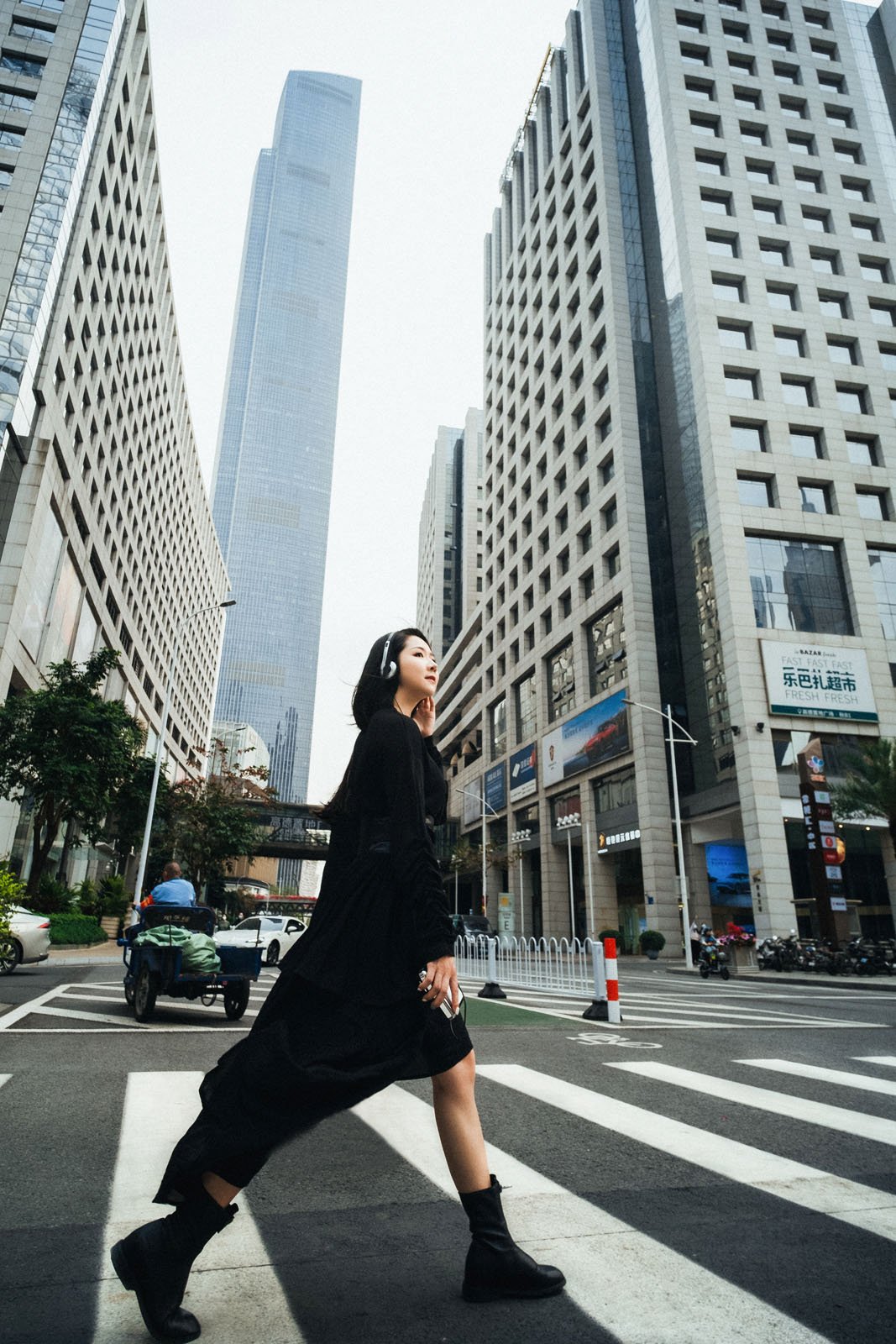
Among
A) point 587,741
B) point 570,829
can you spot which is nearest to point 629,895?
point 570,829

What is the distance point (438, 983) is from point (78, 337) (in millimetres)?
36166

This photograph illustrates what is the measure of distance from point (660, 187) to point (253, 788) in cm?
3695

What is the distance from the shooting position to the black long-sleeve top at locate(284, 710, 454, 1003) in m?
2.09

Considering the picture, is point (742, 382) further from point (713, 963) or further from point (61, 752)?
point (61, 752)

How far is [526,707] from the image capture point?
48.0m

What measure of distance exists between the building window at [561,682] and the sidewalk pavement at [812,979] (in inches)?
764

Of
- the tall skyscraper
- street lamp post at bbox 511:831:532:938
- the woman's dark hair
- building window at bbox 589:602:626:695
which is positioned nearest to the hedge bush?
the woman's dark hair

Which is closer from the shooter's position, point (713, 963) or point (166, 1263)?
point (166, 1263)

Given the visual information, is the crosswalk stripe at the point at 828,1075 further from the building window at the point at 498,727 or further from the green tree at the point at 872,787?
the building window at the point at 498,727

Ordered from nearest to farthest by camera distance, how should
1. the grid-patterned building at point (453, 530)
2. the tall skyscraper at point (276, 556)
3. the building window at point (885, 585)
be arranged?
1. the building window at point (885, 585)
2. the grid-patterned building at point (453, 530)
3. the tall skyscraper at point (276, 556)

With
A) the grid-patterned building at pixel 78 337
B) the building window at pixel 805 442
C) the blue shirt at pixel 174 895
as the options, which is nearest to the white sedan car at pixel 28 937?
the blue shirt at pixel 174 895

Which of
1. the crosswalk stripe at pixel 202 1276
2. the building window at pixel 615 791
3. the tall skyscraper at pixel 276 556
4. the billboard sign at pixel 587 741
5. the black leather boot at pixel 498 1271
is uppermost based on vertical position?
the tall skyscraper at pixel 276 556

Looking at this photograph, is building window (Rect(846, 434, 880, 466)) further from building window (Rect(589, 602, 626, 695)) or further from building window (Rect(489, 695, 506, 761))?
building window (Rect(489, 695, 506, 761))

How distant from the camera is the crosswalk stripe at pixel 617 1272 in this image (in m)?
1.85
